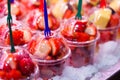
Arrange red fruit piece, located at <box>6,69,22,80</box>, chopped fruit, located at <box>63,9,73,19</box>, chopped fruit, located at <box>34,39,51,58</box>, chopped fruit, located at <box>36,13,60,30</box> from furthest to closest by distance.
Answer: chopped fruit, located at <box>63,9,73,19</box>
chopped fruit, located at <box>36,13,60,30</box>
chopped fruit, located at <box>34,39,51,58</box>
red fruit piece, located at <box>6,69,22,80</box>

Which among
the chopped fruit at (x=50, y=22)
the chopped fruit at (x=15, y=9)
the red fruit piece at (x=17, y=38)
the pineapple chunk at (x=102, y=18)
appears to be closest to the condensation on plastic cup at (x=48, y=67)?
Answer: the red fruit piece at (x=17, y=38)

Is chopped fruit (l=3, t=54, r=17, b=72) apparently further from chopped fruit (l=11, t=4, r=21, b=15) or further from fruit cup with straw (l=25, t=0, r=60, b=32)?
chopped fruit (l=11, t=4, r=21, b=15)

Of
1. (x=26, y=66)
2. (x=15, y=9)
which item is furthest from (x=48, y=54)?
(x=15, y=9)

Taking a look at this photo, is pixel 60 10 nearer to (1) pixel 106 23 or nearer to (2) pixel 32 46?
(1) pixel 106 23

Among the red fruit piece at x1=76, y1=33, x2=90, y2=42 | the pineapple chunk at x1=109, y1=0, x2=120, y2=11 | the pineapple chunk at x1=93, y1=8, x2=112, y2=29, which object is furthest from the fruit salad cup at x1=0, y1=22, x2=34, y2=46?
the pineapple chunk at x1=109, y1=0, x2=120, y2=11

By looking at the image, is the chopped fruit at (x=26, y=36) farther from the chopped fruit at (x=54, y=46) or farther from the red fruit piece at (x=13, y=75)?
the red fruit piece at (x=13, y=75)

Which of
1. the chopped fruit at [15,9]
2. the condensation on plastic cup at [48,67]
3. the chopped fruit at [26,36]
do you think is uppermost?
the chopped fruit at [15,9]
